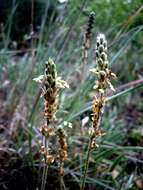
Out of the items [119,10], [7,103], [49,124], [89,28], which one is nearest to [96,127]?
[49,124]

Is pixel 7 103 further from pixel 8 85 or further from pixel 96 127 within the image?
pixel 96 127

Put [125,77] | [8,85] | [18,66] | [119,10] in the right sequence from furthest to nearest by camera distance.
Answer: [125,77]
[119,10]
[18,66]
[8,85]

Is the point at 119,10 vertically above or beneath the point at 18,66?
above

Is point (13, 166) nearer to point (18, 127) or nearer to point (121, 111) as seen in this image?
point (18, 127)

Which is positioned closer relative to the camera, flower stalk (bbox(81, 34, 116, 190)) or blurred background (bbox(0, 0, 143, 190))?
flower stalk (bbox(81, 34, 116, 190))

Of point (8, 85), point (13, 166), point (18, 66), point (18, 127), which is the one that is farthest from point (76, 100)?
point (18, 66)

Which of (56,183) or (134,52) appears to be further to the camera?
(134,52)

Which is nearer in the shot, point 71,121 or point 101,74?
point 101,74

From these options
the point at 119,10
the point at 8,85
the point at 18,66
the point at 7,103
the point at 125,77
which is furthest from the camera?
the point at 125,77

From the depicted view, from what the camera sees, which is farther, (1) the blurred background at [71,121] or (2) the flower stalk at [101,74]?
(1) the blurred background at [71,121]

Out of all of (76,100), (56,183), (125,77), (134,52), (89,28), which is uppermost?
(134,52)
